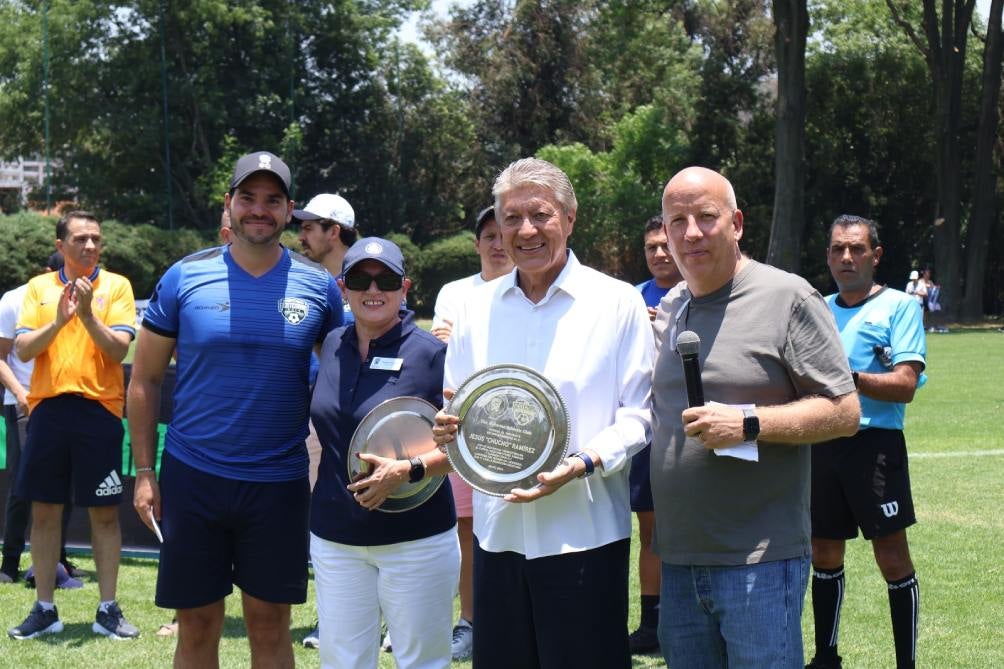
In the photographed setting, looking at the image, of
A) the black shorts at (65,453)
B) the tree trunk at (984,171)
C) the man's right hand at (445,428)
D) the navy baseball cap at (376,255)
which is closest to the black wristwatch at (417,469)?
the man's right hand at (445,428)

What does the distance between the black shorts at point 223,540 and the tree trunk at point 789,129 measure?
2906 centimetres

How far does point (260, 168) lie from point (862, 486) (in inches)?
123

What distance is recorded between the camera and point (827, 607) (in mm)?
5555

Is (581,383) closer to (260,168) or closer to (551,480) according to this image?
(551,480)

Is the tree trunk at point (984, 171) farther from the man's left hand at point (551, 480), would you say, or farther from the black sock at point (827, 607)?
the man's left hand at point (551, 480)

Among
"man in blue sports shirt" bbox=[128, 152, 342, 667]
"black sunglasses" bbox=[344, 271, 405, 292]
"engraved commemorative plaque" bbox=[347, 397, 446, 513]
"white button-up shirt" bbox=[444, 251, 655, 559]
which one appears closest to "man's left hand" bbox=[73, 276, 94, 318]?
"man in blue sports shirt" bbox=[128, 152, 342, 667]

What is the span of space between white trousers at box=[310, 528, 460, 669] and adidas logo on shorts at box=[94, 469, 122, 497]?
2.75 m

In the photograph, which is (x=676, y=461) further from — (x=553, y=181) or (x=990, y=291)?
(x=990, y=291)

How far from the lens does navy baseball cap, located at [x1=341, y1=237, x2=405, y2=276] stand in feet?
14.6

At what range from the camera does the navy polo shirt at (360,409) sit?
4324mm

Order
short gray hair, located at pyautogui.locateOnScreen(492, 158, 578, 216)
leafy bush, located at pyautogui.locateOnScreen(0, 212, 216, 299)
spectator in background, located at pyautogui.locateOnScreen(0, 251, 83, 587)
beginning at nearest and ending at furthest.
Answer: short gray hair, located at pyautogui.locateOnScreen(492, 158, 578, 216)
spectator in background, located at pyautogui.locateOnScreen(0, 251, 83, 587)
leafy bush, located at pyautogui.locateOnScreen(0, 212, 216, 299)

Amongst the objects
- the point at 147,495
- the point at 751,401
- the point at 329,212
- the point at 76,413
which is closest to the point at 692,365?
the point at 751,401

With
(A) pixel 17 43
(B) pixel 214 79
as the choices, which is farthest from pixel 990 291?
(A) pixel 17 43

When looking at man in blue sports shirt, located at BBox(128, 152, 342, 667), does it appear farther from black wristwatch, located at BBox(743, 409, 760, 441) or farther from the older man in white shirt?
black wristwatch, located at BBox(743, 409, 760, 441)
